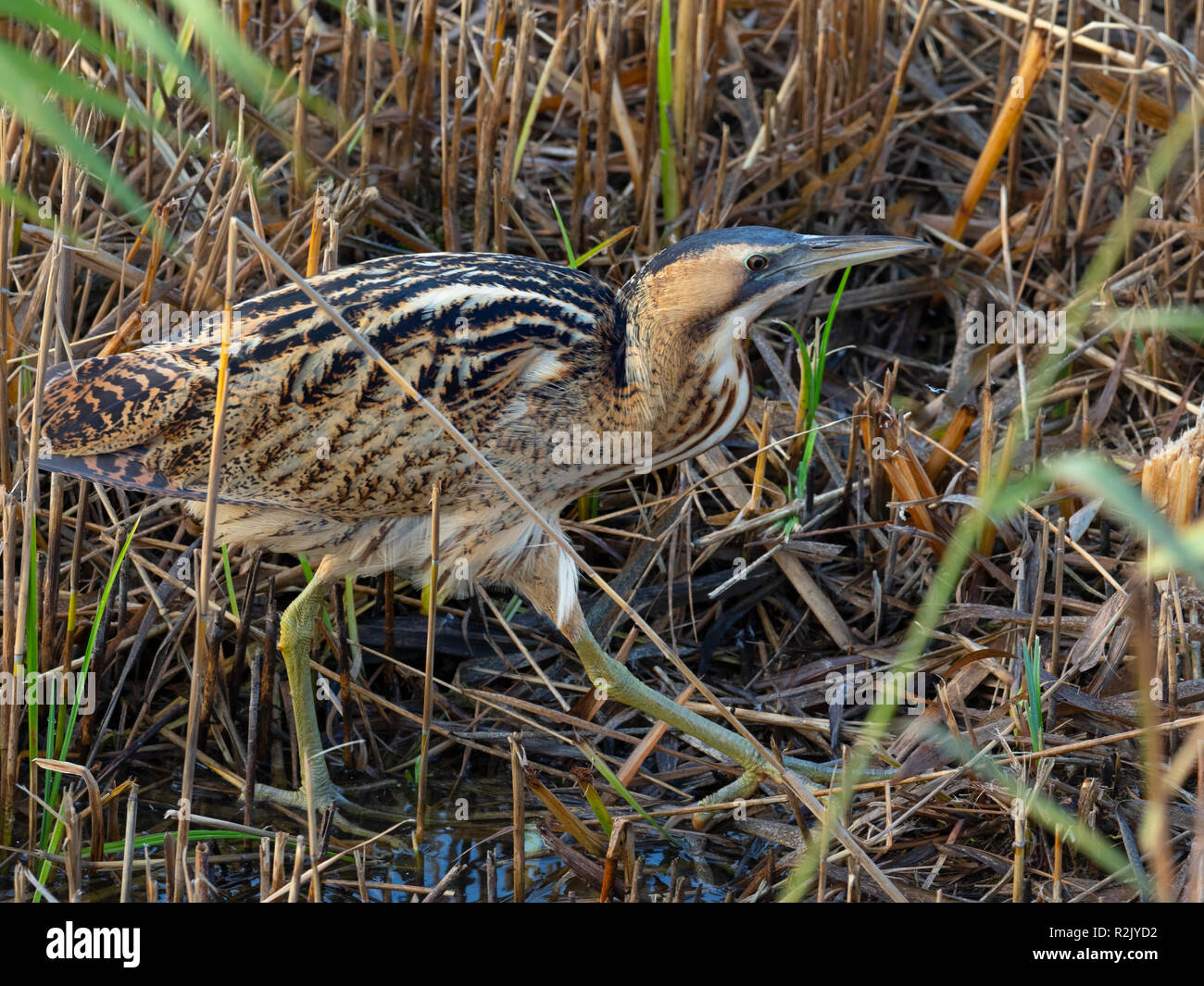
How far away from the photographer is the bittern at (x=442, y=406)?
2455 millimetres

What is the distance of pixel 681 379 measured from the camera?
104 inches

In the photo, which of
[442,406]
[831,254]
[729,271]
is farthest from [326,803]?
[831,254]

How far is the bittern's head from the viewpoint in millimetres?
2572

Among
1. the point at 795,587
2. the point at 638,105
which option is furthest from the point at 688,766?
the point at 638,105

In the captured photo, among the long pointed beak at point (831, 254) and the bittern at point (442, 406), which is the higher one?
the long pointed beak at point (831, 254)

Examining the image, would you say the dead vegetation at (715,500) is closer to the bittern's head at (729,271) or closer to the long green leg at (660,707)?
the long green leg at (660,707)

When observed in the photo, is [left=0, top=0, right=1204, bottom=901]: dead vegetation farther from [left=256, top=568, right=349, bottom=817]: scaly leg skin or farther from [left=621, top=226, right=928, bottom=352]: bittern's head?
[left=621, top=226, right=928, bottom=352]: bittern's head

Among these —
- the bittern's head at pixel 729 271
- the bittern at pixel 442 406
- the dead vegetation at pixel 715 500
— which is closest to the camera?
the dead vegetation at pixel 715 500

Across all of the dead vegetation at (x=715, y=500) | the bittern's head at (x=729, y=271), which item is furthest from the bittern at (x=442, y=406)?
the dead vegetation at (x=715, y=500)

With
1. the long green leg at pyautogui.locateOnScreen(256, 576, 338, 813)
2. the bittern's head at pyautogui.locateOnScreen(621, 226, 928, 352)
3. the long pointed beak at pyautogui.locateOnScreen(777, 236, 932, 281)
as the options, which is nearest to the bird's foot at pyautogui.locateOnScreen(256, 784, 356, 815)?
the long green leg at pyautogui.locateOnScreen(256, 576, 338, 813)

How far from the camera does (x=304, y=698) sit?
268cm

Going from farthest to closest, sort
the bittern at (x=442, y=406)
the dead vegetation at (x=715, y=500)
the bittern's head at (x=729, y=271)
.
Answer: the bittern's head at (x=729, y=271), the bittern at (x=442, y=406), the dead vegetation at (x=715, y=500)

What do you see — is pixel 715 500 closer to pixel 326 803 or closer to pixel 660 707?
pixel 660 707

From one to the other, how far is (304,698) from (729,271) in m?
1.21
